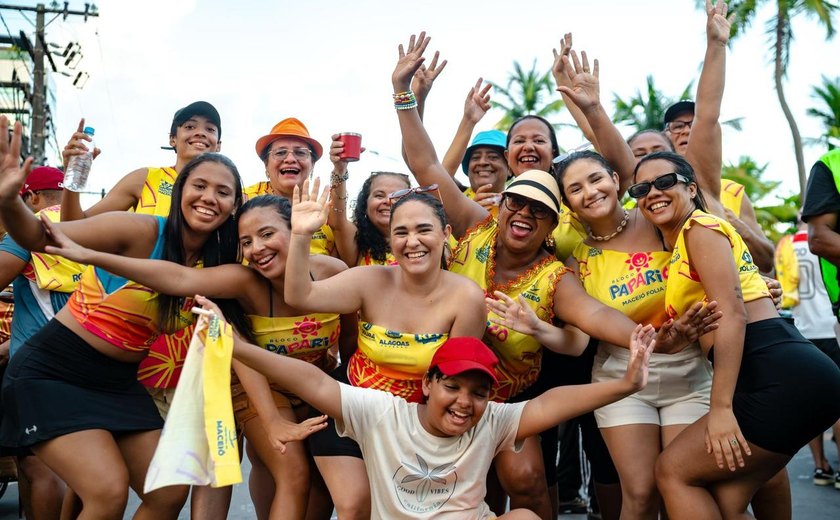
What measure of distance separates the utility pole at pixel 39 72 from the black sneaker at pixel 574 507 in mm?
17374

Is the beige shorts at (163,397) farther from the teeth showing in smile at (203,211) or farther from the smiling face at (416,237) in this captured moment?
the smiling face at (416,237)

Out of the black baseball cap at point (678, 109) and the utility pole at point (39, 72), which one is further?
the utility pole at point (39, 72)

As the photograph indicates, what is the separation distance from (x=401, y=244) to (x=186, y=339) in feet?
4.49

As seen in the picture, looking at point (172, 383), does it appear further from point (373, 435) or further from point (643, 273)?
point (643, 273)

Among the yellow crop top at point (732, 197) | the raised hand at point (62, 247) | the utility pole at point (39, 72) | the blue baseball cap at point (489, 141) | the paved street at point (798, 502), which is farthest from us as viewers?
the utility pole at point (39, 72)

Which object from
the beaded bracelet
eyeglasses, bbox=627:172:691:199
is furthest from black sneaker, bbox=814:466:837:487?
the beaded bracelet

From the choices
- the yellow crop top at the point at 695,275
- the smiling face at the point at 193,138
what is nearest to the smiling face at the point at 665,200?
the yellow crop top at the point at 695,275

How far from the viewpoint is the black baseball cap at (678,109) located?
16.9 feet

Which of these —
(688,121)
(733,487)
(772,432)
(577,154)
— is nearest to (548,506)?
(733,487)

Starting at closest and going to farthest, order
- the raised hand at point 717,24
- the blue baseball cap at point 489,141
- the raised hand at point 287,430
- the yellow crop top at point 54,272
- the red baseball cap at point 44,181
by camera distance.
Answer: the raised hand at point 287,430 < the raised hand at point 717,24 < the yellow crop top at point 54,272 < the blue baseball cap at point 489,141 < the red baseball cap at point 44,181

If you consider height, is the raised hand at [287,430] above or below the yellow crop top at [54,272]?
below

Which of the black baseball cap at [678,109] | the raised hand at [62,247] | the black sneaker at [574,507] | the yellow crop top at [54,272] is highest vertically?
the black baseball cap at [678,109]

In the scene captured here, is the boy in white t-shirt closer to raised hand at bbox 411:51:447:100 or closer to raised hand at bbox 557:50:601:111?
raised hand at bbox 557:50:601:111

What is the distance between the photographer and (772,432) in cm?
336
